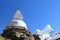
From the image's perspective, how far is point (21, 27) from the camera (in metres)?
58.2

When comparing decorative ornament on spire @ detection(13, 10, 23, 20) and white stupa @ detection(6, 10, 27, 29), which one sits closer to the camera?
white stupa @ detection(6, 10, 27, 29)

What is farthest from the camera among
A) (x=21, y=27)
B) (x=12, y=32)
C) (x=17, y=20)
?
(x=17, y=20)

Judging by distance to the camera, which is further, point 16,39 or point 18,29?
point 18,29

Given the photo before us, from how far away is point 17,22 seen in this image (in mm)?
60781

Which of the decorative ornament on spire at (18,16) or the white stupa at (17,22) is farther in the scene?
the decorative ornament on spire at (18,16)

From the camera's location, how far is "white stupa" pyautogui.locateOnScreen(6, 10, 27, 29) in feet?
193

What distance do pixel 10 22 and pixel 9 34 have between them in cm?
812

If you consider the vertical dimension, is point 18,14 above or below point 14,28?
above

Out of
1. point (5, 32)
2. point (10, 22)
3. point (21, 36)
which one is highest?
point (10, 22)

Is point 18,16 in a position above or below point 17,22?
above

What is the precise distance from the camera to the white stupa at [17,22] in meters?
58.7

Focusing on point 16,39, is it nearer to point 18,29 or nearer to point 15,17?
point 18,29


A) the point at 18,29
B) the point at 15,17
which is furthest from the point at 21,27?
the point at 15,17

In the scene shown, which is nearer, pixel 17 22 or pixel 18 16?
pixel 17 22
